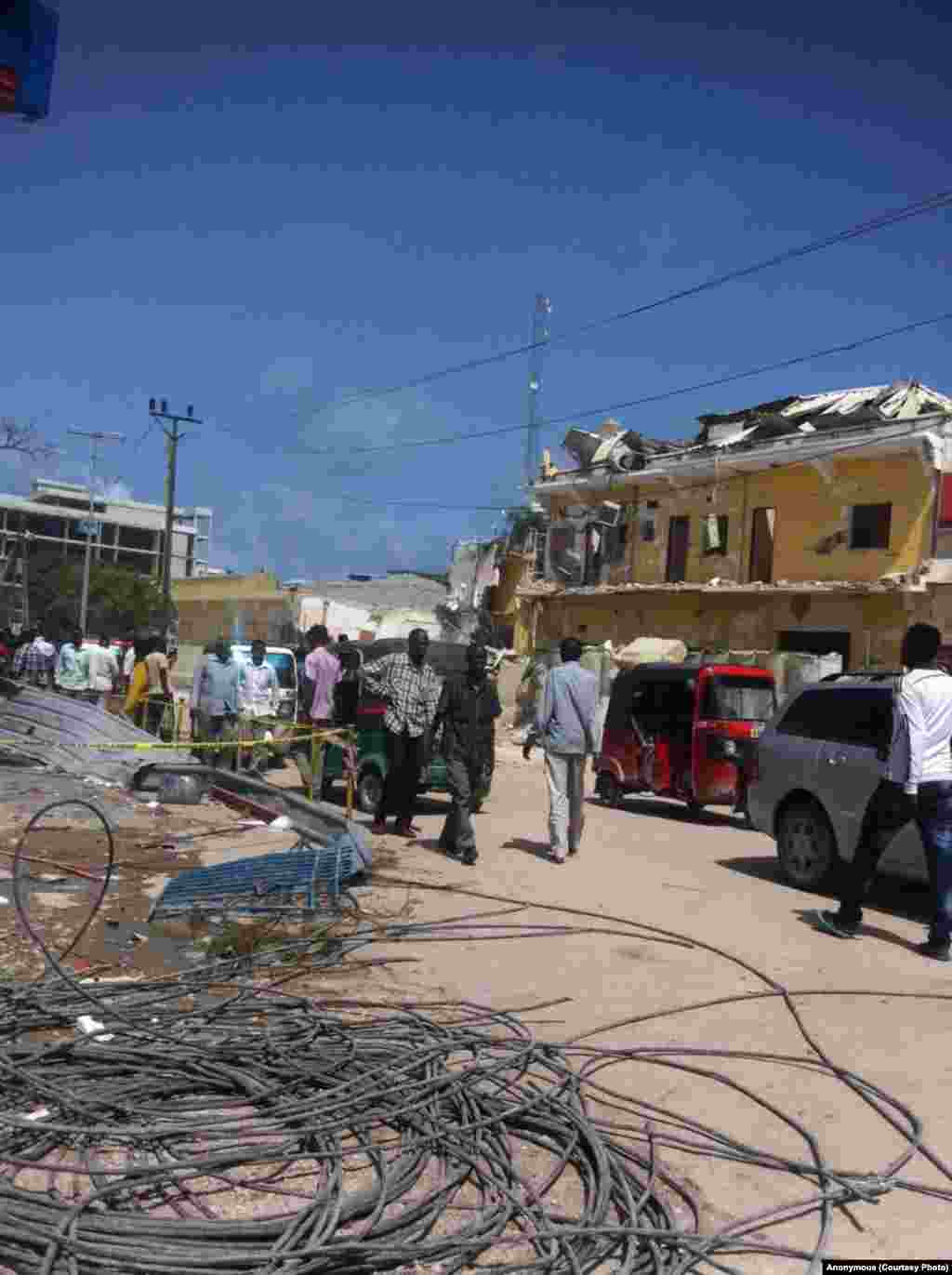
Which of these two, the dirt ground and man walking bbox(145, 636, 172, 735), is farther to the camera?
man walking bbox(145, 636, 172, 735)

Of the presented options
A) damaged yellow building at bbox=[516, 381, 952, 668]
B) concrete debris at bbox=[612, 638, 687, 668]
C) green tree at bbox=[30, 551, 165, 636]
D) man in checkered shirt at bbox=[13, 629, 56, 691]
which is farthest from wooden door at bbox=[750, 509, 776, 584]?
green tree at bbox=[30, 551, 165, 636]

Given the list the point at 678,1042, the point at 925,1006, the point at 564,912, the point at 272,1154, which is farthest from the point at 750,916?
the point at 272,1154

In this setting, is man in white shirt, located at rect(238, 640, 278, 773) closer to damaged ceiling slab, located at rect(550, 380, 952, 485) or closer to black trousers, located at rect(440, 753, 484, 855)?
black trousers, located at rect(440, 753, 484, 855)

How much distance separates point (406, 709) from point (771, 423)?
23247 mm

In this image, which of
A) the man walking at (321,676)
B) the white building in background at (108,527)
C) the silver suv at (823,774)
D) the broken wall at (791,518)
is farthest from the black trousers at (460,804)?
the white building in background at (108,527)

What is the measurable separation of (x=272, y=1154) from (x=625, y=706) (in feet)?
44.4

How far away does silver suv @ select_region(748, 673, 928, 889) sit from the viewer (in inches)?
365

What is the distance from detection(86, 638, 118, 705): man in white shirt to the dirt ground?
24.5 feet

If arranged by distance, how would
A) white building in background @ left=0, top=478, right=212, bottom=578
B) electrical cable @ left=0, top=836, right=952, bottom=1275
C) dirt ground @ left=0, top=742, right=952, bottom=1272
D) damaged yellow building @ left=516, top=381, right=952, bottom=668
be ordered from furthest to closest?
white building in background @ left=0, top=478, right=212, bottom=578
damaged yellow building @ left=516, top=381, right=952, bottom=668
dirt ground @ left=0, top=742, right=952, bottom=1272
electrical cable @ left=0, top=836, right=952, bottom=1275

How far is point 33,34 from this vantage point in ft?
27.2

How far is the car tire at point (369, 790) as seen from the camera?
1383 cm

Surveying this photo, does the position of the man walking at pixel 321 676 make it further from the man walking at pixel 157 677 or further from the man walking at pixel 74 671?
the man walking at pixel 74 671

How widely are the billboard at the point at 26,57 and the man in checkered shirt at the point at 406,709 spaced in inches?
202

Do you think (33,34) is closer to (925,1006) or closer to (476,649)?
(476,649)
